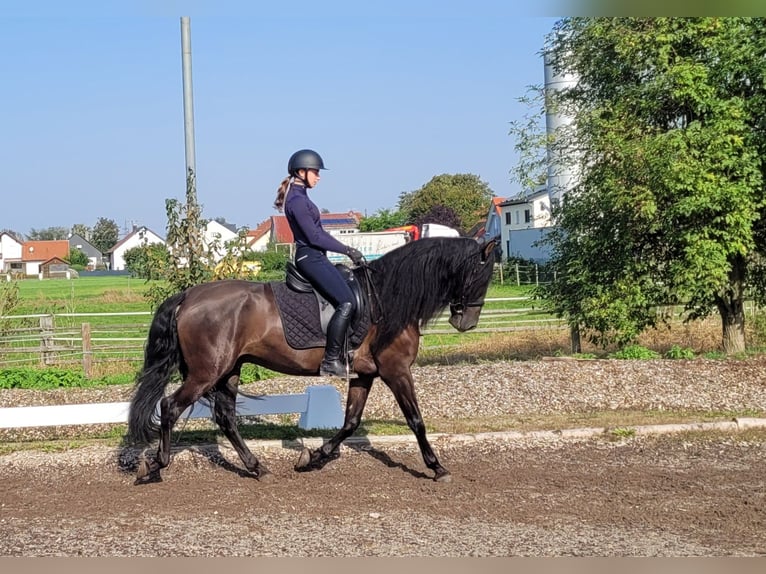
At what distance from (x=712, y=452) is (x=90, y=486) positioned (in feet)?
20.8

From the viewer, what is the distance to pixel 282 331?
25.7ft

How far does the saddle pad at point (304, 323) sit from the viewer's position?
780 cm

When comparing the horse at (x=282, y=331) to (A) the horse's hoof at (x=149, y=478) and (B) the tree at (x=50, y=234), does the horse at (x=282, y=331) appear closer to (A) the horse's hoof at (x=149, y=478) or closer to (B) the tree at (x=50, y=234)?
(A) the horse's hoof at (x=149, y=478)

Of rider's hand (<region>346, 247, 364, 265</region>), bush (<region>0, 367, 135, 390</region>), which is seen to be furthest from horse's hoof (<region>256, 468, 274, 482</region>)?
bush (<region>0, 367, 135, 390</region>)

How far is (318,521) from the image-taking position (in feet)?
21.2

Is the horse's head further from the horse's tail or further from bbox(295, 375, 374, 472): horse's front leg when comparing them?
the horse's tail

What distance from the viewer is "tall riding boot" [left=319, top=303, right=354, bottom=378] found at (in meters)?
7.69

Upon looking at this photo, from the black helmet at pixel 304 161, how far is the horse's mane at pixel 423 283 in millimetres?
1210

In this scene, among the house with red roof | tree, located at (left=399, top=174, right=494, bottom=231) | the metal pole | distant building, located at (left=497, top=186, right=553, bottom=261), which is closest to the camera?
the metal pole

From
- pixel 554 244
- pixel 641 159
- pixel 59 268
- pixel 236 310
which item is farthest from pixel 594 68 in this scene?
pixel 59 268

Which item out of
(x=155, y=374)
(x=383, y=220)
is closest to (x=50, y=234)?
(x=383, y=220)

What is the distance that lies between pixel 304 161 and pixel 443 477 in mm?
3253

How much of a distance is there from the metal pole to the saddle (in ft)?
14.3

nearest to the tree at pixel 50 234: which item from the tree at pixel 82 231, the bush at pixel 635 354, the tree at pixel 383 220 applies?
the tree at pixel 82 231
